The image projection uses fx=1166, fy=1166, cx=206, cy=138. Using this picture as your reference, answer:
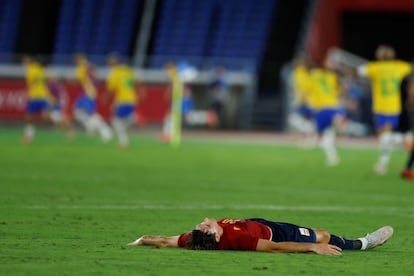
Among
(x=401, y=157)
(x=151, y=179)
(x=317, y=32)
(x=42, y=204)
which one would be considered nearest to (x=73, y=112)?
(x=317, y=32)

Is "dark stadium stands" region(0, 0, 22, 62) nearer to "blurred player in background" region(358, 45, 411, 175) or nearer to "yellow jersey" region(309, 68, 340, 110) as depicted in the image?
"yellow jersey" region(309, 68, 340, 110)

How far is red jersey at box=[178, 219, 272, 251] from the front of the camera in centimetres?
1052

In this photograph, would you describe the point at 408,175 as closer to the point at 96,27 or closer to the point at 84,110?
the point at 84,110

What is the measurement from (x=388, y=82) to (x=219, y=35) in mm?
25419

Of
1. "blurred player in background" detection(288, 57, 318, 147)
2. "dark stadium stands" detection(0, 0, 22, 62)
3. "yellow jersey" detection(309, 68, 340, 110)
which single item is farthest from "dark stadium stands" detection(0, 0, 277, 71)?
"yellow jersey" detection(309, 68, 340, 110)

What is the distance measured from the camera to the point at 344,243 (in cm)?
1116

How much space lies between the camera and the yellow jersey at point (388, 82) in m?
23.9

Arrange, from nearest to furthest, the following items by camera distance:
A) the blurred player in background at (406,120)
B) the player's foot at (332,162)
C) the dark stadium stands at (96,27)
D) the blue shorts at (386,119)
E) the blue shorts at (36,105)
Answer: the blurred player in background at (406,120), the blue shorts at (386,119), the player's foot at (332,162), the blue shorts at (36,105), the dark stadium stands at (96,27)

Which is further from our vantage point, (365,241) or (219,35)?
(219,35)

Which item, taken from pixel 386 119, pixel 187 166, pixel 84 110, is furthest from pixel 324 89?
pixel 84 110

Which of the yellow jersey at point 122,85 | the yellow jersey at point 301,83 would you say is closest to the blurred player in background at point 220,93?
the yellow jersey at point 301,83

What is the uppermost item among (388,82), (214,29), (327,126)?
(214,29)

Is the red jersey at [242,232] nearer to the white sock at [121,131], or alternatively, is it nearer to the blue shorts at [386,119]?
the blue shorts at [386,119]

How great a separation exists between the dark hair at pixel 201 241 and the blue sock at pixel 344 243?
1.17m
